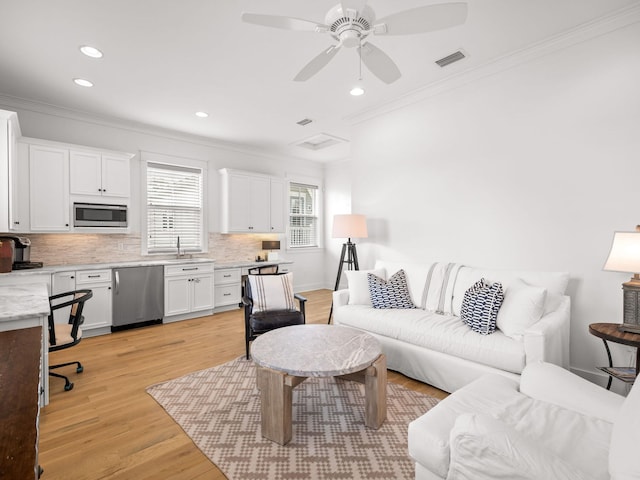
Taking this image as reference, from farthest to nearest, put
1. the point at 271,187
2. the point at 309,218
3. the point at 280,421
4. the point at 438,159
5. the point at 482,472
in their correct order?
the point at 309,218 < the point at 271,187 < the point at 438,159 < the point at 280,421 < the point at 482,472

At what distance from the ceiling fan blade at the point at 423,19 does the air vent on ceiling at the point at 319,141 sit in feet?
11.1

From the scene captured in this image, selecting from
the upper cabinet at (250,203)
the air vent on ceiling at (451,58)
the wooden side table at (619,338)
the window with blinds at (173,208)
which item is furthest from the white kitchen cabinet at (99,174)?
the wooden side table at (619,338)

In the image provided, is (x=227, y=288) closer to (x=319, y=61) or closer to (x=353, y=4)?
(x=319, y=61)

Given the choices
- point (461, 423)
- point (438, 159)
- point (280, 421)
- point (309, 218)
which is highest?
point (438, 159)

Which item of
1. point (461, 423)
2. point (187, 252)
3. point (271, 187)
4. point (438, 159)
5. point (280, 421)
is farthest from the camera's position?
point (271, 187)

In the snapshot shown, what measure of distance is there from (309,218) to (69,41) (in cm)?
502

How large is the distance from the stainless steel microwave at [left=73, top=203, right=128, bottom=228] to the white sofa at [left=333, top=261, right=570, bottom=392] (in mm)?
3207

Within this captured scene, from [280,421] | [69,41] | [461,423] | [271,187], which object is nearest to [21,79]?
[69,41]

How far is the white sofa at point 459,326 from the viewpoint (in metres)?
2.30

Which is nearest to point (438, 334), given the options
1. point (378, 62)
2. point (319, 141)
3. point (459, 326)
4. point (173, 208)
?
point (459, 326)

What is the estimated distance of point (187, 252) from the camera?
211 inches

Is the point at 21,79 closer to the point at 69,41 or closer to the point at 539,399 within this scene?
the point at 69,41

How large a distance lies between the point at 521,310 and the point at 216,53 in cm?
333

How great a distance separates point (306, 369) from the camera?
1.95m
